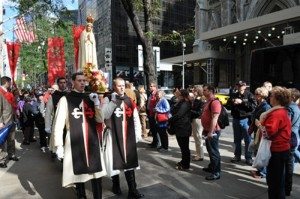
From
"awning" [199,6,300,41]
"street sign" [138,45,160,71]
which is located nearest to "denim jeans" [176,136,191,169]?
"street sign" [138,45,160,71]

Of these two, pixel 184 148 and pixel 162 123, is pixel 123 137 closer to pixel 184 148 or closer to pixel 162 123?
pixel 184 148

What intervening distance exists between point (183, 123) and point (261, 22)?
86.2 ft

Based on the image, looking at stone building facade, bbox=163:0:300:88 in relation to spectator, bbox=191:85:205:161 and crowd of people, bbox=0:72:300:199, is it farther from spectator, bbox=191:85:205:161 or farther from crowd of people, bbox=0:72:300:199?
crowd of people, bbox=0:72:300:199

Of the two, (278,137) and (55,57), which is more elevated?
(55,57)

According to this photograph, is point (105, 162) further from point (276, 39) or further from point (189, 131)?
point (276, 39)

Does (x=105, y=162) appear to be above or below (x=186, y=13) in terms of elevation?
below

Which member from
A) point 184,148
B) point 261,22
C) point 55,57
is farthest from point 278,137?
point 261,22

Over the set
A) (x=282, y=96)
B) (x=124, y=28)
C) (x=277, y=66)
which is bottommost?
(x=282, y=96)

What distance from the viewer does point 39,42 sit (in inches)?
1754

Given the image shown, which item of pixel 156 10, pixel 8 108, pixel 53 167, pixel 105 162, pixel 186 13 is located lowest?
pixel 53 167

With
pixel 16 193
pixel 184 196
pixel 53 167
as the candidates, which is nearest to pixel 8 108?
pixel 53 167

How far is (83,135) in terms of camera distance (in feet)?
18.3

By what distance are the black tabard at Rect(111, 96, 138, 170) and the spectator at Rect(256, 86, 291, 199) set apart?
6.76ft

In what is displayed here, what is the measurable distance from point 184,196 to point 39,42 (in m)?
40.9
